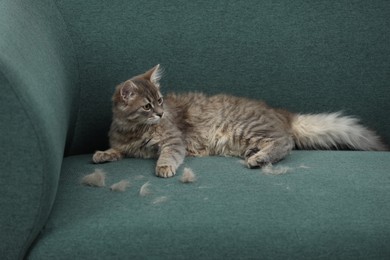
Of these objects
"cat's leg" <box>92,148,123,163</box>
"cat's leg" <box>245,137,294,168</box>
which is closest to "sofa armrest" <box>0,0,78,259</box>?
"cat's leg" <box>92,148,123,163</box>

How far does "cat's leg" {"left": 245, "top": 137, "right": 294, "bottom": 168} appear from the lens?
6.40ft

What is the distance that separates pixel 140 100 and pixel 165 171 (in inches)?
19.3

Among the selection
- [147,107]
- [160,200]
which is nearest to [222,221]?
[160,200]

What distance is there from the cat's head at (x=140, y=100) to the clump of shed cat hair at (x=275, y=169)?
0.55m

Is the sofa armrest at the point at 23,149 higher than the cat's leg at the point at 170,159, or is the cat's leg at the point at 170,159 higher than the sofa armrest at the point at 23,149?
the sofa armrest at the point at 23,149

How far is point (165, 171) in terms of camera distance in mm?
1785

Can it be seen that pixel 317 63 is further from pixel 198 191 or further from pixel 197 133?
pixel 198 191

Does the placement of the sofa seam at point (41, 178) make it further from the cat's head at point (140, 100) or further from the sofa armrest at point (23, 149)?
the cat's head at point (140, 100)

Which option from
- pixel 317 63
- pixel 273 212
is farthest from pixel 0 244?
pixel 317 63

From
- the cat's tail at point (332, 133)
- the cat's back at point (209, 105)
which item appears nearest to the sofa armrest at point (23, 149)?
the cat's back at point (209, 105)

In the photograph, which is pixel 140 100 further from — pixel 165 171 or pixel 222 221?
pixel 222 221

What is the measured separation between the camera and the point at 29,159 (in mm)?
1270

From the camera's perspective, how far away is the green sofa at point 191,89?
131cm

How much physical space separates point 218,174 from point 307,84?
2.64ft
